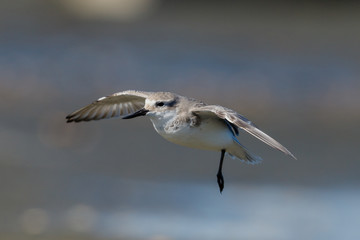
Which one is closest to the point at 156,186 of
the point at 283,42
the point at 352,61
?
the point at 352,61

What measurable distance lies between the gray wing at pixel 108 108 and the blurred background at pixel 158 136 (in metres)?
1.37

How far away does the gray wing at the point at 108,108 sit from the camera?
6930 mm

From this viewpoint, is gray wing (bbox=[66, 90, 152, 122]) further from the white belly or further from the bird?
the white belly

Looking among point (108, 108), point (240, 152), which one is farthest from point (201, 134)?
point (108, 108)

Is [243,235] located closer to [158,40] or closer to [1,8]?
[158,40]

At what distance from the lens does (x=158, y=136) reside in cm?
1146

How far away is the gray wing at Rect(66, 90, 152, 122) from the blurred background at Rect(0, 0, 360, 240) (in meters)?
1.37

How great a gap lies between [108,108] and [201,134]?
1.42 metres

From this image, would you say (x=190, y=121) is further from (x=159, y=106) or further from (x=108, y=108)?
(x=108, y=108)

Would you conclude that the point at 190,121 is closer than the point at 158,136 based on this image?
Yes

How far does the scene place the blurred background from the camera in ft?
28.7

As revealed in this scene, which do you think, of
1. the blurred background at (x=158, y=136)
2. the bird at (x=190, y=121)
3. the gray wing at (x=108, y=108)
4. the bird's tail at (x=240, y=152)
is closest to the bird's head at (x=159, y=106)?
the bird at (x=190, y=121)

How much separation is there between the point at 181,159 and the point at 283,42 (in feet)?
24.5

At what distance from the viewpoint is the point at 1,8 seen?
18359 millimetres
